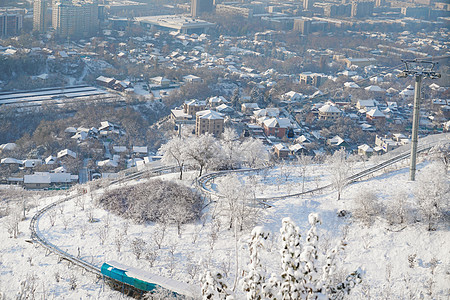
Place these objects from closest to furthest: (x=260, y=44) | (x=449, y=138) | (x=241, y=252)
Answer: (x=241, y=252) < (x=449, y=138) < (x=260, y=44)

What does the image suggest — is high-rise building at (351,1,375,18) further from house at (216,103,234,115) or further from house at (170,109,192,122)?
house at (170,109,192,122)

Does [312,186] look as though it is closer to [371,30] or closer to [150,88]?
[150,88]

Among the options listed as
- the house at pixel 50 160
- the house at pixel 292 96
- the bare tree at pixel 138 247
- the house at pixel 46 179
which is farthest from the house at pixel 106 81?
the bare tree at pixel 138 247

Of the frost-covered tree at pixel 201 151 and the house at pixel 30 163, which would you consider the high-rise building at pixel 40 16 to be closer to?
the house at pixel 30 163

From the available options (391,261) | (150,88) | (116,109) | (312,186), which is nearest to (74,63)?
(150,88)

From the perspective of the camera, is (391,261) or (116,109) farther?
(116,109)

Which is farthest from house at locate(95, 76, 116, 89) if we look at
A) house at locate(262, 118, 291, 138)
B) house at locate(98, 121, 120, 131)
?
house at locate(262, 118, 291, 138)

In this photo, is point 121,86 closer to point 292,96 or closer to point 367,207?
point 292,96

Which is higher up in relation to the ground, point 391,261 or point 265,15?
point 265,15
